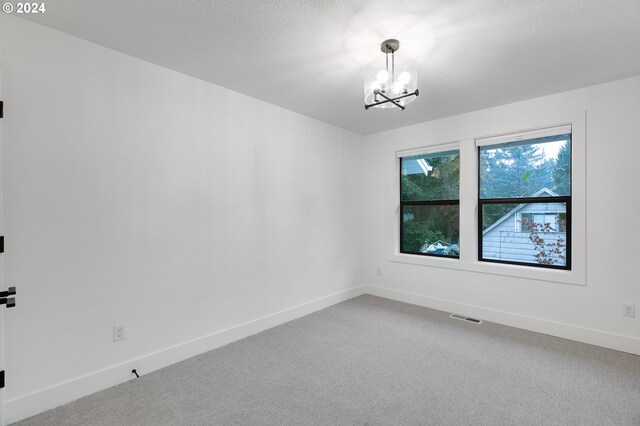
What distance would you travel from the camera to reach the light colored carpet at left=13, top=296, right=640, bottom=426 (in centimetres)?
193

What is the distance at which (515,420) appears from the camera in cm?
188

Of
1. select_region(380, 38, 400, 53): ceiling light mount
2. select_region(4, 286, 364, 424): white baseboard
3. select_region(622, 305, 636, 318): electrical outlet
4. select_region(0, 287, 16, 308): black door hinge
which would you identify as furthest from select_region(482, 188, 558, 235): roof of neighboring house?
select_region(0, 287, 16, 308): black door hinge

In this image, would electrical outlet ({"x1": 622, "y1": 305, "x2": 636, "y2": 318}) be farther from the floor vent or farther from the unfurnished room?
the floor vent

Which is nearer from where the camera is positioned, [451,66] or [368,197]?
[451,66]

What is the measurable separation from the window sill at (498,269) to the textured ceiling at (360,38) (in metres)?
1.86

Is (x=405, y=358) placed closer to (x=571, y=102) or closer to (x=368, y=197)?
(x=368, y=197)

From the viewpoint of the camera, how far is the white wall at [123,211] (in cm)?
197

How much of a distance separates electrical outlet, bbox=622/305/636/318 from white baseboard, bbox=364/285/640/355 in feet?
0.66

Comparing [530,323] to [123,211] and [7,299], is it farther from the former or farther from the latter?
[7,299]

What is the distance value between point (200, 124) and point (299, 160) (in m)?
1.31

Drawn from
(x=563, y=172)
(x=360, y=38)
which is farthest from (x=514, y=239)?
(x=360, y=38)

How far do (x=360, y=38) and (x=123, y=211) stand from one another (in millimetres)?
2184

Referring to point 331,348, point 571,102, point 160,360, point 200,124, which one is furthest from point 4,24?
point 571,102

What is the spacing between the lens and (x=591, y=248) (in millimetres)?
2992
